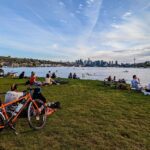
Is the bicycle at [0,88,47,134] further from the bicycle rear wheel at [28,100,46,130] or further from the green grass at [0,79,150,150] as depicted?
the green grass at [0,79,150,150]

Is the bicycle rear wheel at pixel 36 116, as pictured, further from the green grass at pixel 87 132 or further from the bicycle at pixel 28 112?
the green grass at pixel 87 132

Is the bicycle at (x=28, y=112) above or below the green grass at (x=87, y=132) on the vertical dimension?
above

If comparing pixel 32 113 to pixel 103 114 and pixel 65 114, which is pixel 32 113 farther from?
pixel 103 114

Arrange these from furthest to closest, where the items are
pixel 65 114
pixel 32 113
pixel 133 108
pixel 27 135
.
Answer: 1. pixel 133 108
2. pixel 65 114
3. pixel 32 113
4. pixel 27 135

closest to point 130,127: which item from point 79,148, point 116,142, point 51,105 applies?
point 116,142

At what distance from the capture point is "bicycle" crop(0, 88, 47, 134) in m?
7.10

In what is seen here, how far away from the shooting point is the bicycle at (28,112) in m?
7.10

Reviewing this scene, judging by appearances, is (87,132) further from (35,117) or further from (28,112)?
(28,112)

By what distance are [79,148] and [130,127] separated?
8.32 feet

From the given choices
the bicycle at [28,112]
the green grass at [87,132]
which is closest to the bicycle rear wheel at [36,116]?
the bicycle at [28,112]

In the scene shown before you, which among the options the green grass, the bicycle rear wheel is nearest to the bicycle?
the bicycle rear wheel

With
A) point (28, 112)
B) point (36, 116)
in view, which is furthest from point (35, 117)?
point (28, 112)

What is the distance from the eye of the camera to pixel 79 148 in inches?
249

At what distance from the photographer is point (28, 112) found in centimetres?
750
